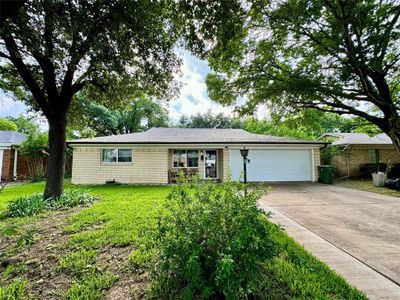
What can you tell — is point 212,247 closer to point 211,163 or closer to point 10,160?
point 211,163

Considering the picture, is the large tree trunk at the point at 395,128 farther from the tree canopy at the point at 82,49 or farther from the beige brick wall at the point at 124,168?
the beige brick wall at the point at 124,168

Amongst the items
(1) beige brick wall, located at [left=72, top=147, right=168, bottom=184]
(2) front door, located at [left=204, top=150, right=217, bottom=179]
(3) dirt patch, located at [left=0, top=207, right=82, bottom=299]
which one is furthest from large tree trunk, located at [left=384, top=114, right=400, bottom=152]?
(3) dirt patch, located at [left=0, top=207, right=82, bottom=299]

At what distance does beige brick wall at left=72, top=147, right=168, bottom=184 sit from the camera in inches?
513

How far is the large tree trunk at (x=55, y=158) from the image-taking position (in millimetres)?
6914

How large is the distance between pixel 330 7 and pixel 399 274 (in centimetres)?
915

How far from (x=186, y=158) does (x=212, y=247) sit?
12.5 m

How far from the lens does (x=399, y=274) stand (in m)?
2.79

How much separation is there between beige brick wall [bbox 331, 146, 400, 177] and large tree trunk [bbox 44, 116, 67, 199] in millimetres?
17938

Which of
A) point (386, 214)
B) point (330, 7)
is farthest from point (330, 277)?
point (330, 7)

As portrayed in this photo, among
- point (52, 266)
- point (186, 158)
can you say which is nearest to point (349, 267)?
point (52, 266)

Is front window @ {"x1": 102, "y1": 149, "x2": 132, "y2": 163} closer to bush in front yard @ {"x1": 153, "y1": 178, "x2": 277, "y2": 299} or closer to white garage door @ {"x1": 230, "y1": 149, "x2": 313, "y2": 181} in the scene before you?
white garage door @ {"x1": 230, "y1": 149, "x2": 313, "y2": 181}

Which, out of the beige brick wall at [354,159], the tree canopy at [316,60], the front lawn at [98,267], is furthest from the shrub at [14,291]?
the beige brick wall at [354,159]

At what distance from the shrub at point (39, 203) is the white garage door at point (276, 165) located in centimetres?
915

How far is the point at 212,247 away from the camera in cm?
222
